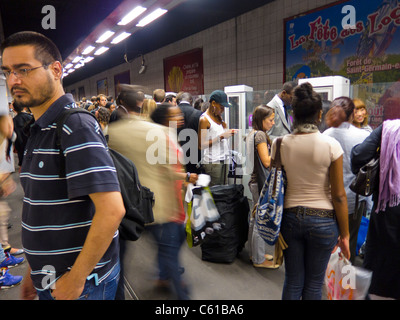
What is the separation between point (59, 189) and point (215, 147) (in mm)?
2554

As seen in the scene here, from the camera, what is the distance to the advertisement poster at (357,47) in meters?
3.64

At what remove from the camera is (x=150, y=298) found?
258 centimetres

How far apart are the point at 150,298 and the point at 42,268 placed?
1.72m

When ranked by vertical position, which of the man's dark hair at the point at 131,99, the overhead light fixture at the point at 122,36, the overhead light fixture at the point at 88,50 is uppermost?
the overhead light fixture at the point at 88,50

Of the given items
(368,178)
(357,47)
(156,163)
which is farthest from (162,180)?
(357,47)

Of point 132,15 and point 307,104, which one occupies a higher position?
point 132,15

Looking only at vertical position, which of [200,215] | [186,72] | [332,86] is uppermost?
[186,72]

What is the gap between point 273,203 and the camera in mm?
1829

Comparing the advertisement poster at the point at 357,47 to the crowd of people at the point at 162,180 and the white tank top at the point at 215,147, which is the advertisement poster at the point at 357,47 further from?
the white tank top at the point at 215,147

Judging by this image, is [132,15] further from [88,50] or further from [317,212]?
[317,212]

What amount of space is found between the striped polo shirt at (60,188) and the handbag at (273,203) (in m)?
1.11

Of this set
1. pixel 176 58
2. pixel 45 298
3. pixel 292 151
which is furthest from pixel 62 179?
A: pixel 176 58

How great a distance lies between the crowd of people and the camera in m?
1.02

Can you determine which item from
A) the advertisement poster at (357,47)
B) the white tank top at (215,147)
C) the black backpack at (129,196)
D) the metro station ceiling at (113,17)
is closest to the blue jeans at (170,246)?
the black backpack at (129,196)
